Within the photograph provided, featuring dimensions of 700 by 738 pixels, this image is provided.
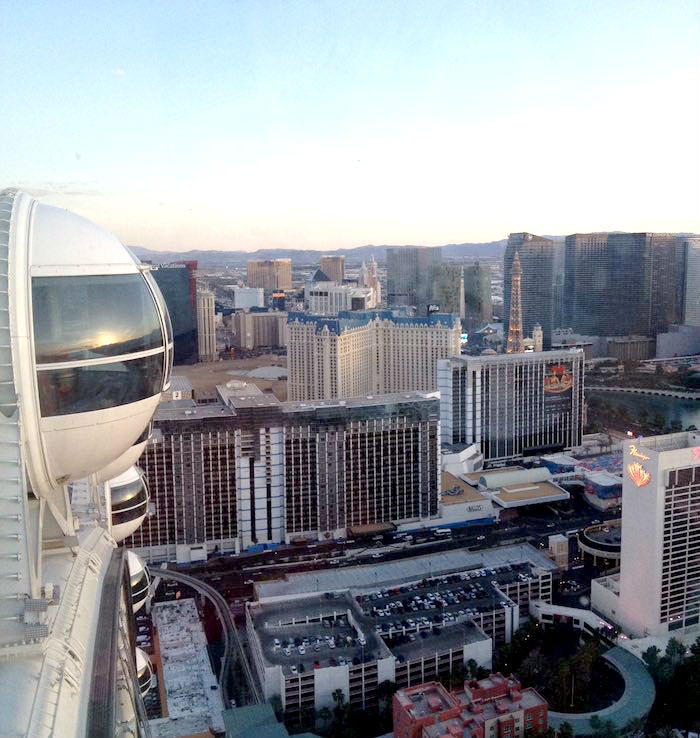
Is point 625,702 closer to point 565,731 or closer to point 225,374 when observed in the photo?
point 565,731

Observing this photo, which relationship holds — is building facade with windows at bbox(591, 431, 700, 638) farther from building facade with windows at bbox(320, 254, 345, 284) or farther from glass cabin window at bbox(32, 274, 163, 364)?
building facade with windows at bbox(320, 254, 345, 284)

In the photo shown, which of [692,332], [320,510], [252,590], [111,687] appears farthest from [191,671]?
[692,332]

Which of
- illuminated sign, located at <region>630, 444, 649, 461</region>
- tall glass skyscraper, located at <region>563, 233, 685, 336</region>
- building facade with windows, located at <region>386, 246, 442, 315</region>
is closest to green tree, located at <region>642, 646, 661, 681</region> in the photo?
illuminated sign, located at <region>630, 444, 649, 461</region>

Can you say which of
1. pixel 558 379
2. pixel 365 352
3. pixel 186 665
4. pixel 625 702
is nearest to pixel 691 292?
pixel 558 379

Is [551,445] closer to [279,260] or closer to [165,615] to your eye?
[279,260]

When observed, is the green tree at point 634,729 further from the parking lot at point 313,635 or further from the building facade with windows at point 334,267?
the building facade with windows at point 334,267

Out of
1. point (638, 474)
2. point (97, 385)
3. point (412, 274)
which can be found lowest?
point (638, 474)

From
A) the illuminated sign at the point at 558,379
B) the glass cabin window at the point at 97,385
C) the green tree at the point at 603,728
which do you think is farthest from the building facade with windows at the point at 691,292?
the glass cabin window at the point at 97,385
